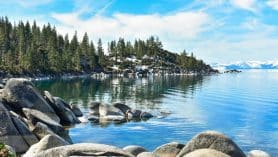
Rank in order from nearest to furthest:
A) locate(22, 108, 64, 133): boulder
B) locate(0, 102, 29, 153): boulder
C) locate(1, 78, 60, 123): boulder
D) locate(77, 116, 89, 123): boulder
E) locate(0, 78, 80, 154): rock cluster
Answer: locate(0, 102, 29, 153): boulder → locate(0, 78, 80, 154): rock cluster → locate(22, 108, 64, 133): boulder → locate(1, 78, 60, 123): boulder → locate(77, 116, 89, 123): boulder

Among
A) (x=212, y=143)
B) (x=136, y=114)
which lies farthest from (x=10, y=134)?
(x=136, y=114)

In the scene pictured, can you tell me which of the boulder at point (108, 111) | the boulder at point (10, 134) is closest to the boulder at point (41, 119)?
the boulder at point (10, 134)

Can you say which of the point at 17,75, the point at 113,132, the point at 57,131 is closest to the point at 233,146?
the point at 57,131

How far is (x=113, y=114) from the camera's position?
187 feet

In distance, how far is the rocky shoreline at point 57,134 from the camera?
752 inches

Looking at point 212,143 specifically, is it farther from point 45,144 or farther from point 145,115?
point 145,115

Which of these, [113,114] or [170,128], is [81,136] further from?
[113,114]

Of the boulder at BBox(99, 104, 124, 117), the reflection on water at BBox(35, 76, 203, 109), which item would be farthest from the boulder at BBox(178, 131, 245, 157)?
the reflection on water at BBox(35, 76, 203, 109)

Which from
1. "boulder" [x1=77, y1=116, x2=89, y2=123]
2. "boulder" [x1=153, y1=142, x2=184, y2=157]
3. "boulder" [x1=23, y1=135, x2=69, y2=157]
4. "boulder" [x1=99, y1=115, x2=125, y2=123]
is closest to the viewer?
"boulder" [x1=23, y1=135, x2=69, y2=157]

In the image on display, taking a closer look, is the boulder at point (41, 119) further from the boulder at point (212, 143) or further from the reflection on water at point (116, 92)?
the reflection on water at point (116, 92)

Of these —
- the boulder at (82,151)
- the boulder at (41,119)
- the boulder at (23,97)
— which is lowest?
the boulder at (41,119)

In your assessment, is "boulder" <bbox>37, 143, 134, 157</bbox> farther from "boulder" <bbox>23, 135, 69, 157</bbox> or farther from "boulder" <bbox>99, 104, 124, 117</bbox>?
"boulder" <bbox>99, 104, 124, 117</bbox>

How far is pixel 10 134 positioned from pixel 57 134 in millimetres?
6898

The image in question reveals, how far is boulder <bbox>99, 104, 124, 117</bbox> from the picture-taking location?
56.9 metres
